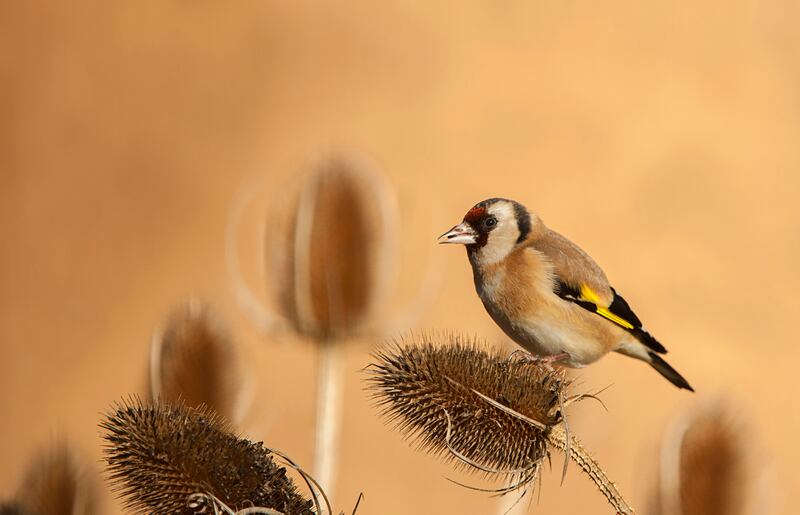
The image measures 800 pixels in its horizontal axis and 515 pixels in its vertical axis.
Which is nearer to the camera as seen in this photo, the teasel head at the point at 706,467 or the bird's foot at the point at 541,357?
the bird's foot at the point at 541,357

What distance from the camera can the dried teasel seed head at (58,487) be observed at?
344 cm

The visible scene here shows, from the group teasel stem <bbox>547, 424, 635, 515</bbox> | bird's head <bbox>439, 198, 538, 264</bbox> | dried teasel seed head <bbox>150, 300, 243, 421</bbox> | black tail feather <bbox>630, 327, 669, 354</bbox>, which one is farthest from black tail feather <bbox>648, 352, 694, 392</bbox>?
dried teasel seed head <bbox>150, 300, 243, 421</bbox>

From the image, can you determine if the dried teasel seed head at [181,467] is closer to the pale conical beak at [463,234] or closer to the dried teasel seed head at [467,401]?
the dried teasel seed head at [467,401]

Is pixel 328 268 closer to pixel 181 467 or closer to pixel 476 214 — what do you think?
pixel 476 214

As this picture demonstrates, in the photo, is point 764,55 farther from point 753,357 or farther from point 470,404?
point 470,404

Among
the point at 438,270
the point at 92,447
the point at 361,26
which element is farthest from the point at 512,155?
the point at 92,447

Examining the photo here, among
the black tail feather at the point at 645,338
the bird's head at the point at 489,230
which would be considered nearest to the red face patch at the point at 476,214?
the bird's head at the point at 489,230

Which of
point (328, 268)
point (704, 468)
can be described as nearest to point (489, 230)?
point (704, 468)

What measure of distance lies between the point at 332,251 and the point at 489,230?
6.02 feet

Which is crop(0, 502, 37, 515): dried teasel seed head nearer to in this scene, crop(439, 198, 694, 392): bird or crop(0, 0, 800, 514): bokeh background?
crop(439, 198, 694, 392): bird

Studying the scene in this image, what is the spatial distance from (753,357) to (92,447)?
16.4ft

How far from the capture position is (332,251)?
5207 mm

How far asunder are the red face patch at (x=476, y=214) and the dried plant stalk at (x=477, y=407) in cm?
93

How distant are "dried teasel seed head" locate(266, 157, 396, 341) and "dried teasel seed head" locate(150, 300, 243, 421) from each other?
0.45 m
